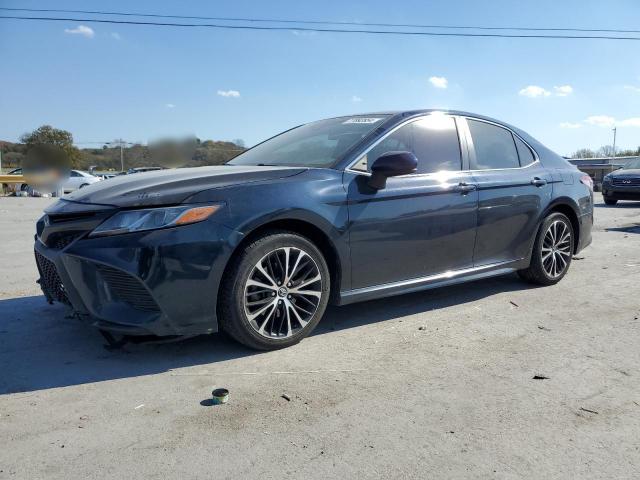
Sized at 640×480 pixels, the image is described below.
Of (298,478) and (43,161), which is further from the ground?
(43,161)

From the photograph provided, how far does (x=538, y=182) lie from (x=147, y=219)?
364 cm

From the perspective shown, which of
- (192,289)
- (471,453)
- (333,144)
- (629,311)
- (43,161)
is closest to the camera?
(471,453)

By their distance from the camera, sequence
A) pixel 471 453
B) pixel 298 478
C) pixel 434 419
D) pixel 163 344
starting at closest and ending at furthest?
pixel 298 478, pixel 471 453, pixel 434 419, pixel 163 344

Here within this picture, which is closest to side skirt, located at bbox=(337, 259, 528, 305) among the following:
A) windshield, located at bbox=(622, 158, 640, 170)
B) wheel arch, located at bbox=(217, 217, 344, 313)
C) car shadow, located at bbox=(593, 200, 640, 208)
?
wheel arch, located at bbox=(217, 217, 344, 313)

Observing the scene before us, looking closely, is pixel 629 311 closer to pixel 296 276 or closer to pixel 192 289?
pixel 296 276

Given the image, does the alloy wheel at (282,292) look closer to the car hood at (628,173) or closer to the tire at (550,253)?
the tire at (550,253)

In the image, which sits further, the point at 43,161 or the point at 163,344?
the point at 43,161

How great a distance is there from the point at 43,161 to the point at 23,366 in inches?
557

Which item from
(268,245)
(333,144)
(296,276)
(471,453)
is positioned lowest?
(471,453)

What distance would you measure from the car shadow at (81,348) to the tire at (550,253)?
3.64 ft

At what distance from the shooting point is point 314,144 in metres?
4.37

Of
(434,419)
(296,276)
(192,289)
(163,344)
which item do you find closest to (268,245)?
(296,276)

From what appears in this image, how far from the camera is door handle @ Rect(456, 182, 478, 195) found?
437 centimetres

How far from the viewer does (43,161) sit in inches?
615
